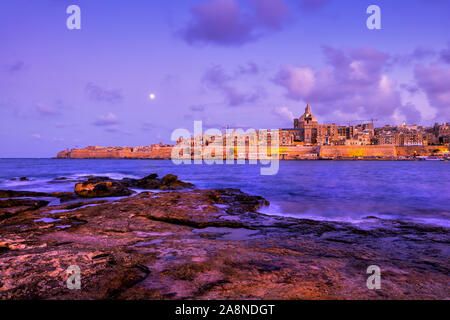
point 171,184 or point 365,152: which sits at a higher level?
point 365,152

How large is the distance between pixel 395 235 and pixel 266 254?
332cm

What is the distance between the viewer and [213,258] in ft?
10.8

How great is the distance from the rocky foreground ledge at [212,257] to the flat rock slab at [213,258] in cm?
1

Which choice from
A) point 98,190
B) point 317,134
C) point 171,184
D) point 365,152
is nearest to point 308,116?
point 317,134

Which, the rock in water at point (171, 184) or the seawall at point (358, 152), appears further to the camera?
the seawall at point (358, 152)

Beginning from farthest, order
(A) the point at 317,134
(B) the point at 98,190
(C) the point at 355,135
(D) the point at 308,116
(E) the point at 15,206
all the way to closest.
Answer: (D) the point at 308,116, (A) the point at 317,134, (C) the point at 355,135, (B) the point at 98,190, (E) the point at 15,206

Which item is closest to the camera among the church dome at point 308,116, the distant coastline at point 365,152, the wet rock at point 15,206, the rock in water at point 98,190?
the wet rock at point 15,206

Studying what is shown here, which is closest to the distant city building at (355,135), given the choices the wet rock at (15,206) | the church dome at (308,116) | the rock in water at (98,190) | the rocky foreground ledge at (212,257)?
the church dome at (308,116)

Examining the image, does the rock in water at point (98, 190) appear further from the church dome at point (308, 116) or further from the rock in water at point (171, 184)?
the church dome at point (308, 116)

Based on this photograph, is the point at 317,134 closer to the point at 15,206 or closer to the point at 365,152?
the point at 365,152

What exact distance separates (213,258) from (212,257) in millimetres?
42

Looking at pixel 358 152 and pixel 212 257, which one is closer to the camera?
pixel 212 257

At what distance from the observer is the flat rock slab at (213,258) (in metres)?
2.42
